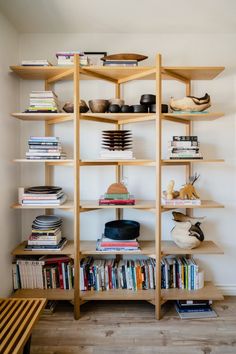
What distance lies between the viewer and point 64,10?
2.16 meters

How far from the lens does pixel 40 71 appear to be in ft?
7.50

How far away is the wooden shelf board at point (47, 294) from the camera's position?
7.38ft

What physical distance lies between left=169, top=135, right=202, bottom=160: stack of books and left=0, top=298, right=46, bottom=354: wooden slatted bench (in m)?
1.48

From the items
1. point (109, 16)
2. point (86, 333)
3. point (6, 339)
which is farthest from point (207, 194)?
point (6, 339)

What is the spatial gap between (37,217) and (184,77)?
181 cm

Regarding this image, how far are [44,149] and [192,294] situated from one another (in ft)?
5.66

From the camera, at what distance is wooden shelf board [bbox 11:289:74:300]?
→ 88.6 inches

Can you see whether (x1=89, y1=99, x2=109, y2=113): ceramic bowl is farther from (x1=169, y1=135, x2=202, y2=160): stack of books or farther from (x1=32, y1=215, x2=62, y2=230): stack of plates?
(x1=32, y1=215, x2=62, y2=230): stack of plates

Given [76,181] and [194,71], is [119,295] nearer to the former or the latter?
[76,181]

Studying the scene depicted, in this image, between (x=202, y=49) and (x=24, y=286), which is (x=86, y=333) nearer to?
(x=24, y=286)

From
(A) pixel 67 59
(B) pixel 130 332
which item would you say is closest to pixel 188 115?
(A) pixel 67 59

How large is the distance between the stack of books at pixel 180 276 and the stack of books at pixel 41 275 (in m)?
0.81

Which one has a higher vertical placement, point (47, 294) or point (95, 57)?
point (95, 57)

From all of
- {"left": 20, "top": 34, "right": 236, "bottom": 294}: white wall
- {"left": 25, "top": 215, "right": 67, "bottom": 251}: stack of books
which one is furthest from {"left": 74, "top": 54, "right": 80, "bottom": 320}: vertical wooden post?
{"left": 20, "top": 34, "right": 236, "bottom": 294}: white wall
